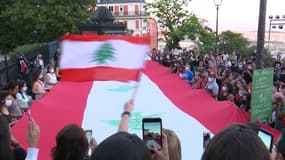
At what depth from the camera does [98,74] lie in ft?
16.7

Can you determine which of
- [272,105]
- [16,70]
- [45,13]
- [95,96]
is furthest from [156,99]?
[45,13]

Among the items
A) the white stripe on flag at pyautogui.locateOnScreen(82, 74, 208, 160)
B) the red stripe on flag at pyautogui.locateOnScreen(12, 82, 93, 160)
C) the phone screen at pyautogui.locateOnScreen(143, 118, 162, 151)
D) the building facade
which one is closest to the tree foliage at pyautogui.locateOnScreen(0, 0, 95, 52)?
the red stripe on flag at pyautogui.locateOnScreen(12, 82, 93, 160)

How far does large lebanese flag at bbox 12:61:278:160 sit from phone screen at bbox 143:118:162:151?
3612mm

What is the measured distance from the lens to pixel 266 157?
1.85 meters

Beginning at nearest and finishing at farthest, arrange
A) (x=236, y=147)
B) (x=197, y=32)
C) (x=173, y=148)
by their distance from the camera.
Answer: (x=236, y=147), (x=173, y=148), (x=197, y=32)

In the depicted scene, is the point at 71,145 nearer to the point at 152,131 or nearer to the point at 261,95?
the point at 152,131

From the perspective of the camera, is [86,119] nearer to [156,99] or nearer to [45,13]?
[156,99]

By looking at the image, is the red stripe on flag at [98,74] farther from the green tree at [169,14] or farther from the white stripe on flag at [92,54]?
the green tree at [169,14]

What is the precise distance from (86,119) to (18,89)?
2.22 m

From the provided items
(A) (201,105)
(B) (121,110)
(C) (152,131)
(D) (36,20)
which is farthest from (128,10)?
(C) (152,131)

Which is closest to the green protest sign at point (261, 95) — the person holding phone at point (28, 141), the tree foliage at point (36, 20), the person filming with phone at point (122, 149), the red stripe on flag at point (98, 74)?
the red stripe on flag at point (98, 74)

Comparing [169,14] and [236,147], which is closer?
[236,147]

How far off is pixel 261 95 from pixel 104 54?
3.72 m

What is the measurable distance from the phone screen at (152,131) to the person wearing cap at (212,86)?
29.0 ft
